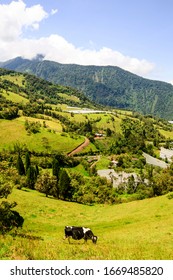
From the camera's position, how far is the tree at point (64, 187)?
4387 inches

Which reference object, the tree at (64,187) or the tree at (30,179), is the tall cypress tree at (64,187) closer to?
the tree at (64,187)

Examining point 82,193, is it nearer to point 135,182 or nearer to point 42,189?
point 42,189

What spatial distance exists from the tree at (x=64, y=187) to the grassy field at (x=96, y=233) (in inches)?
920

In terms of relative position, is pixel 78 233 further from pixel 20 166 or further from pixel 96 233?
pixel 20 166

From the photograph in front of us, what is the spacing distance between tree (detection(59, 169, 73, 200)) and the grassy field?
23360 mm

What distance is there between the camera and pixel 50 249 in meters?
23.9

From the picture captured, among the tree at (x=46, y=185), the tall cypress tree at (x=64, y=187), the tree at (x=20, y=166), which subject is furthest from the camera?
the tree at (x=20, y=166)

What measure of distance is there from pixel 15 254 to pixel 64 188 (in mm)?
90398

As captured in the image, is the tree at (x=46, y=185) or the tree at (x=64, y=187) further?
the tree at (x=64, y=187)

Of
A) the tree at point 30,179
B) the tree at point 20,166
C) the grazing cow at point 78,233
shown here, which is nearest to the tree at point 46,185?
the tree at point 30,179

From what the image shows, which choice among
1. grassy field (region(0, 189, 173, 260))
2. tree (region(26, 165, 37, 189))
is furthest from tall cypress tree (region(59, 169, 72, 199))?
grassy field (region(0, 189, 173, 260))

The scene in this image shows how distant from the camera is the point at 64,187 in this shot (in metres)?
111
